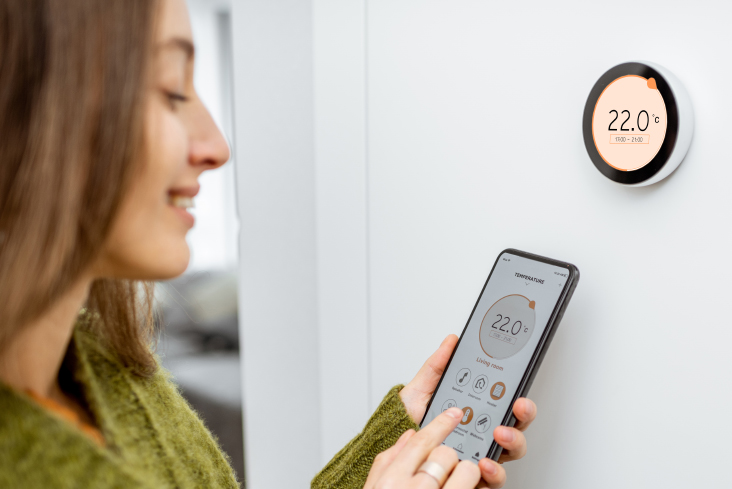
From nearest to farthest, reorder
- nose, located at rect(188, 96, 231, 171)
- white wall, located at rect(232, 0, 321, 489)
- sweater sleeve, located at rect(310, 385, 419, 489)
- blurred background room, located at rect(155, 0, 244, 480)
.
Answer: nose, located at rect(188, 96, 231, 171) → sweater sleeve, located at rect(310, 385, 419, 489) → white wall, located at rect(232, 0, 321, 489) → blurred background room, located at rect(155, 0, 244, 480)

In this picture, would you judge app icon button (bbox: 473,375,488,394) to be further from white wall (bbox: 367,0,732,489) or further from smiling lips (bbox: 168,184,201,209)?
smiling lips (bbox: 168,184,201,209)

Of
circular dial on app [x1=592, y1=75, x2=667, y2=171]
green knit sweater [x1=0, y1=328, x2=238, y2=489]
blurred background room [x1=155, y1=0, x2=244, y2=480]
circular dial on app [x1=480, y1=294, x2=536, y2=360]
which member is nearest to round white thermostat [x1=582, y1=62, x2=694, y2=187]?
circular dial on app [x1=592, y1=75, x2=667, y2=171]

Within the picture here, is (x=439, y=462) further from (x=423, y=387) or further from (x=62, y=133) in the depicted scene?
(x=62, y=133)

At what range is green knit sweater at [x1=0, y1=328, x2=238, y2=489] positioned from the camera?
299mm

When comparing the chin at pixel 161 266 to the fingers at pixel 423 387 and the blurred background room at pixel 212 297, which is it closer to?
the fingers at pixel 423 387

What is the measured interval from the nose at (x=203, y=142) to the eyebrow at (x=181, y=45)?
4 centimetres

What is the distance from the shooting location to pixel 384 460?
458mm

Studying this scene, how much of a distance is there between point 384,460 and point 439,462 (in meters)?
0.06

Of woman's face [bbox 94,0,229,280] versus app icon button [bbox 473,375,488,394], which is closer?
woman's face [bbox 94,0,229,280]

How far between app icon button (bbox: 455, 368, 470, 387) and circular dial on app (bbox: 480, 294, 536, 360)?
27mm

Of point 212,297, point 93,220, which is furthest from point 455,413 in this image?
point 212,297

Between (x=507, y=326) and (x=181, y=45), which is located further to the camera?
(x=507, y=326)

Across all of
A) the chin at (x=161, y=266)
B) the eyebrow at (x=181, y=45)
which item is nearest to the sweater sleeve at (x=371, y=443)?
the chin at (x=161, y=266)

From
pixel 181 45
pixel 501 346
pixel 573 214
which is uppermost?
pixel 181 45
